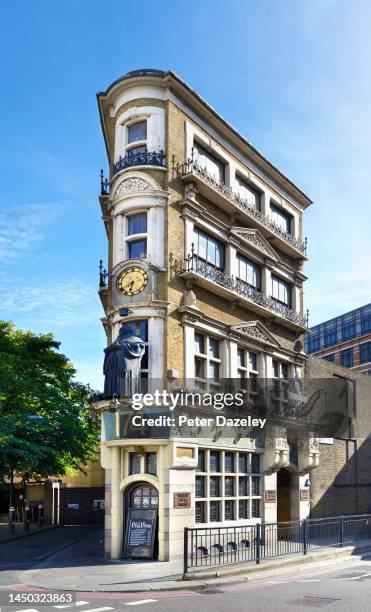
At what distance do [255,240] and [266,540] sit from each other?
13.0m

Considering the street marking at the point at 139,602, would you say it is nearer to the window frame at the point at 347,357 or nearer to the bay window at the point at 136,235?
the bay window at the point at 136,235

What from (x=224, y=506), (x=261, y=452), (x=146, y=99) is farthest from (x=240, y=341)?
(x=146, y=99)

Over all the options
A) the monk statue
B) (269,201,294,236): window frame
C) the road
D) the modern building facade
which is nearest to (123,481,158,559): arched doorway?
the monk statue

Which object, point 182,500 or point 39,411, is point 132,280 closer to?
point 182,500

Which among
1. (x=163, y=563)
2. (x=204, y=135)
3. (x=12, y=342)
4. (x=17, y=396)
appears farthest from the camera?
(x=12, y=342)

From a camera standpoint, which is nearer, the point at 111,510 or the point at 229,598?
A: the point at 229,598

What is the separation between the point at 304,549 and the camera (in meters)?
20.9

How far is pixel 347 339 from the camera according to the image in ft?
285

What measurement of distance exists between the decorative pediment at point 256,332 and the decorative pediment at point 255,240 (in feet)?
11.0

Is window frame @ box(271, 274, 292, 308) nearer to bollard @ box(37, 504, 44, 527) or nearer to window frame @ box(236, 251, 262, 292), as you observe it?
window frame @ box(236, 251, 262, 292)

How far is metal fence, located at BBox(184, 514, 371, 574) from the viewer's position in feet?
64.1

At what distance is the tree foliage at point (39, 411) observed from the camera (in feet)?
106

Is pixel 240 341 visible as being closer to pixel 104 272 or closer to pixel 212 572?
pixel 104 272

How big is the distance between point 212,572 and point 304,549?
471 centimetres
